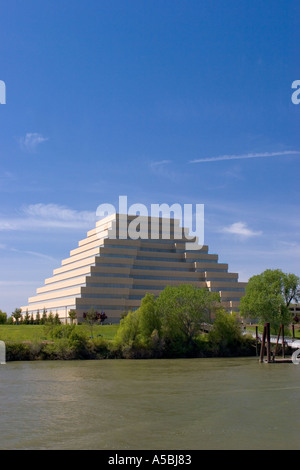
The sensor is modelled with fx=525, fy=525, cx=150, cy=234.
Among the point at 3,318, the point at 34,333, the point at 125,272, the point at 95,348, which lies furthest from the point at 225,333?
the point at 3,318

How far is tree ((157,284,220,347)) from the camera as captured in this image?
82312 millimetres

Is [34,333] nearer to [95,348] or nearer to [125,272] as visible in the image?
[95,348]

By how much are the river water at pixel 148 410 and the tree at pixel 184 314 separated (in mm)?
27904

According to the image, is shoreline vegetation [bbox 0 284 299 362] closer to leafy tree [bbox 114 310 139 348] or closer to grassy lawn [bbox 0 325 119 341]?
leafy tree [bbox 114 310 139 348]

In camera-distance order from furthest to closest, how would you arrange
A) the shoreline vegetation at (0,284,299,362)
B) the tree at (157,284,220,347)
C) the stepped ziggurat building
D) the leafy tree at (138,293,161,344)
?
1. the stepped ziggurat building
2. the tree at (157,284,220,347)
3. the leafy tree at (138,293,161,344)
4. the shoreline vegetation at (0,284,299,362)

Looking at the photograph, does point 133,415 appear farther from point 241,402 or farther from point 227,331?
point 227,331

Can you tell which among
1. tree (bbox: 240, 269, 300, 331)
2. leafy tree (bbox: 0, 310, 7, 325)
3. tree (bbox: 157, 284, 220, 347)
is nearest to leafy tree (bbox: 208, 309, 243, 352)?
tree (bbox: 157, 284, 220, 347)

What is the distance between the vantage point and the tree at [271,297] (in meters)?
Answer: 94.2

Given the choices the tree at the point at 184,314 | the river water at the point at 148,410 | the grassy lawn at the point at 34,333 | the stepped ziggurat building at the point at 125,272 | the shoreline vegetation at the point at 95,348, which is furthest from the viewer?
the stepped ziggurat building at the point at 125,272

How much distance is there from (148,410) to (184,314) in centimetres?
5314

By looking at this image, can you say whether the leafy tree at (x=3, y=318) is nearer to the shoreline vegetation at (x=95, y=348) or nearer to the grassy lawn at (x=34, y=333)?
the grassy lawn at (x=34, y=333)

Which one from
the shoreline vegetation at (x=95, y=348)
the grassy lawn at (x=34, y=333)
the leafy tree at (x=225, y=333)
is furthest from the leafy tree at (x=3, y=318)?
the leafy tree at (x=225, y=333)

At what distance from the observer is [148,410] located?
31.6 m

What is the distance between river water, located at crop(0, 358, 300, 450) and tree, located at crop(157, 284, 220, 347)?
2790 cm
